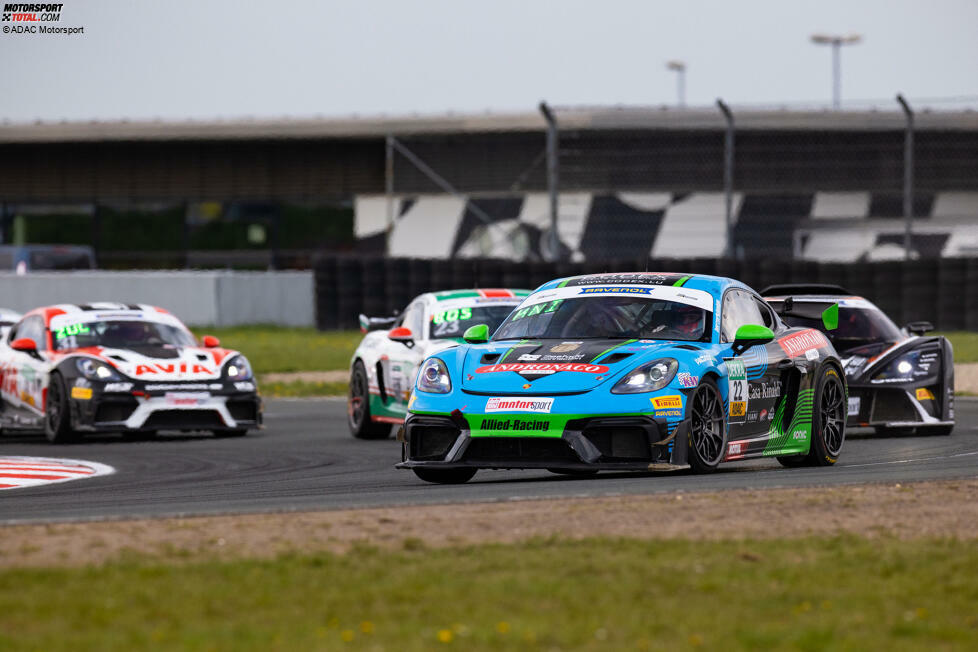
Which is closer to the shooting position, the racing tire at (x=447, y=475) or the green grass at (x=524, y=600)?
the green grass at (x=524, y=600)

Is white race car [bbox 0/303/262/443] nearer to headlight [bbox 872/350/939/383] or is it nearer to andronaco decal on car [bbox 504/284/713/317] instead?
andronaco decal on car [bbox 504/284/713/317]

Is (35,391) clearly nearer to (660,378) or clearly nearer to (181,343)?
(181,343)

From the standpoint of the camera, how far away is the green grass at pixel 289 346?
2620 cm

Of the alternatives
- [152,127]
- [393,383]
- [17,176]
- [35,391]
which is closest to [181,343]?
[35,391]

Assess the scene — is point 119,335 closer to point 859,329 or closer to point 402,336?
point 402,336

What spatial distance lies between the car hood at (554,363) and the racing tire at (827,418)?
4.92 ft

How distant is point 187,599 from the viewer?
6082 mm

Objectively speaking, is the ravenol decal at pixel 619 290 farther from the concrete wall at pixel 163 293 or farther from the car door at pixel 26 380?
the concrete wall at pixel 163 293

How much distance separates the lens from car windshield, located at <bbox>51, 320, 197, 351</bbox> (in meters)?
16.4

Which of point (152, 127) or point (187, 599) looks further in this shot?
point (152, 127)

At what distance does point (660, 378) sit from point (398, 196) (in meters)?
Result: 30.9

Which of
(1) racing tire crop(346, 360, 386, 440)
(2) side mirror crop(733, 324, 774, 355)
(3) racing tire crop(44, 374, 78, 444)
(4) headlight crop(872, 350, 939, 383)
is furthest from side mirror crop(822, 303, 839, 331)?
(3) racing tire crop(44, 374, 78, 444)

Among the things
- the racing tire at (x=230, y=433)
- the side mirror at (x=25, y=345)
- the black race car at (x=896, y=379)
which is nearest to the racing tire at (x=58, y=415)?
the side mirror at (x=25, y=345)

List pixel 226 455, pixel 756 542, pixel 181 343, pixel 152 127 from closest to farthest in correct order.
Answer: pixel 756 542 → pixel 226 455 → pixel 181 343 → pixel 152 127
